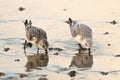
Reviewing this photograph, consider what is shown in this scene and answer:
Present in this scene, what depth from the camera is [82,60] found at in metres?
17.2

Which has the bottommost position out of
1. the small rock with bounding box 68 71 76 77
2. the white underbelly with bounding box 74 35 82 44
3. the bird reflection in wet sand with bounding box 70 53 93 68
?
the small rock with bounding box 68 71 76 77

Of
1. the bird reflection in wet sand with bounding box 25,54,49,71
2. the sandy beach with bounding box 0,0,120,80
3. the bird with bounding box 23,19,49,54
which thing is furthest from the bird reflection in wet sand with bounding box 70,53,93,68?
the bird with bounding box 23,19,49,54

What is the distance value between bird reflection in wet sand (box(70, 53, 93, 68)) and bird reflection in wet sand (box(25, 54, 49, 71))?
99 centimetres

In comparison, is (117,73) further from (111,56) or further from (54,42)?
(54,42)

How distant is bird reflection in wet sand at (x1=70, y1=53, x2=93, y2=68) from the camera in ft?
54.3

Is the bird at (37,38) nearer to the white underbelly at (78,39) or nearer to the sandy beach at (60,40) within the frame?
the sandy beach at (60,40)

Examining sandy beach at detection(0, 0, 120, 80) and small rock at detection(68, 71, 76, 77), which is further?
sandy beach at detection(0, 0, 120, 80)

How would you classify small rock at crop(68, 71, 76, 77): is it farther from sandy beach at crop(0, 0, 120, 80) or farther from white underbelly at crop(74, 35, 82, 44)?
white underbelly at crop(74, 35, 82, 44)

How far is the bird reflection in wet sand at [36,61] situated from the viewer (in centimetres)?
1644

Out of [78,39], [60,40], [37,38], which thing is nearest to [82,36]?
[78,39]

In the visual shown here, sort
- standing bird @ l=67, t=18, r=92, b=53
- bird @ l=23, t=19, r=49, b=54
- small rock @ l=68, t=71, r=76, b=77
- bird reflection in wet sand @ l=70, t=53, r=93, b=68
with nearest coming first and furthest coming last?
1. small rock @ l=68, t=71, r=76, b=77
2. bird reflection in wet sand @ l=70, t=53, r=93, b=68
3. bird @ l=23, t=19, r=49, b=54
4. standing bird @ l=67, t=18, r=92, b=53

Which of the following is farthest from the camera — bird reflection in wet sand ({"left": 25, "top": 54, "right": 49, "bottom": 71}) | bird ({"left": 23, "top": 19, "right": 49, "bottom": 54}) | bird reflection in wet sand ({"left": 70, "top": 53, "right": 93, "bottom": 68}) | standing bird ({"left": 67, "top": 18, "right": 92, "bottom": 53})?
standing bird ({"left": 67, "top": 18, "right": 92, "bottom": 53})

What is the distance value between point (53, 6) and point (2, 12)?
2.82 meters

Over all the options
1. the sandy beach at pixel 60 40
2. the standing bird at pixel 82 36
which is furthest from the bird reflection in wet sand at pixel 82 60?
the standing bird at pixel 82 36
